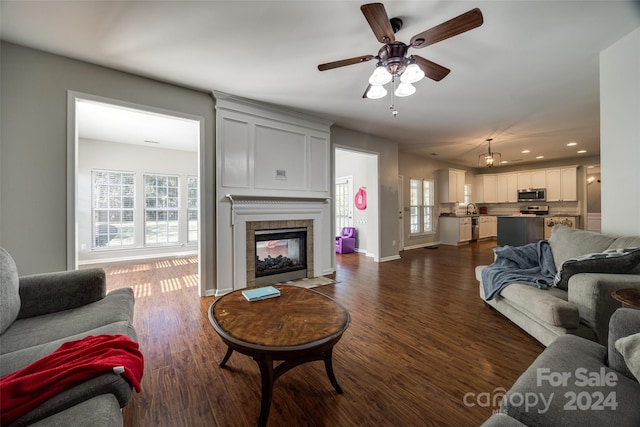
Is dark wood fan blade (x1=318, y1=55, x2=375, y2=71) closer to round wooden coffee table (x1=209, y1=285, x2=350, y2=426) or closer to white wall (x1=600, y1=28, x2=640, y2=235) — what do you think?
round wooden coffee table (x1=209, y1=285, x2=350, y2=426)

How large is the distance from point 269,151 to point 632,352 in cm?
384

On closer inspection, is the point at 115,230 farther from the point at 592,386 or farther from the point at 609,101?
the point at 609,101

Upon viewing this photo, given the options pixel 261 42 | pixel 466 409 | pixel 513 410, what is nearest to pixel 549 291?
pixel 466 409

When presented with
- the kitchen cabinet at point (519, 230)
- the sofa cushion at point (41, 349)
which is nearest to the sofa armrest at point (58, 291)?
the sofa cushion at point (41, 349)

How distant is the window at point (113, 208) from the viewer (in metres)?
5.53

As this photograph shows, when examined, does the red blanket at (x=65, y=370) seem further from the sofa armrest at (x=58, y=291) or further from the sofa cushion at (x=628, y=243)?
the sofa cushion at (x=628, y=243)

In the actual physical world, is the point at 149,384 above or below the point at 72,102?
below

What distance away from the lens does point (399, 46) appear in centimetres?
191

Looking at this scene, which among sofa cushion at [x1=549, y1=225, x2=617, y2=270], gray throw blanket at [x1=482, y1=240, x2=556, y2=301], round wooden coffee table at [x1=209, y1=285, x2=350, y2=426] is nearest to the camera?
round wooden coffee table at [x1=209, y1=285, x2=350, y2=426]

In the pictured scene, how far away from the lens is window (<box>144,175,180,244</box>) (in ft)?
20.0

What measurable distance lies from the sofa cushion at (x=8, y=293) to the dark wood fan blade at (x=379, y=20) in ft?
8.60

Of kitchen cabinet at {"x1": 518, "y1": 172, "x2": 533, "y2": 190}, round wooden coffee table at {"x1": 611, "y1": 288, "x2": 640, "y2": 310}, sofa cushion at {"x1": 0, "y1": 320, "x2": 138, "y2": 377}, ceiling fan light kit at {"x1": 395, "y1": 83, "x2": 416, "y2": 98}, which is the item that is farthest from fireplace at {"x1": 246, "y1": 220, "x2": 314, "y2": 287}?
kitchen cabinet at {"x1": 518, "y1": 172, "x2": 533, "y2": 190}

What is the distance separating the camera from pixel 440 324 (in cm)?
254

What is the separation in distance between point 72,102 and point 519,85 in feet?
17.1
